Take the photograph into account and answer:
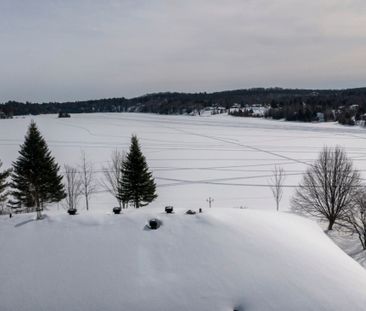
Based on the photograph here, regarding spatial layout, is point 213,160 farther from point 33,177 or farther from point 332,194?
point 33,177

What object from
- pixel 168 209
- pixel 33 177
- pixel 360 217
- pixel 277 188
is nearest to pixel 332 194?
pixel 360 217

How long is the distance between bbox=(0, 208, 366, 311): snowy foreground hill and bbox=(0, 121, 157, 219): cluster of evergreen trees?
13.9 m

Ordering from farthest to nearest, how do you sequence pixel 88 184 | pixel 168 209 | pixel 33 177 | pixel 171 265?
pixel 88 184
pixel 33 177
pixel 168 209
pixel 171 265

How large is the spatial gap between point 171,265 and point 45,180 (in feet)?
67.2

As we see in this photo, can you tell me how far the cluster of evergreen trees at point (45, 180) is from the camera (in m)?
27.0

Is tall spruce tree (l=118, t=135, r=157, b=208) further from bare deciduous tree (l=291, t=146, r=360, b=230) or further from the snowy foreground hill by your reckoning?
the snowy foreground hill

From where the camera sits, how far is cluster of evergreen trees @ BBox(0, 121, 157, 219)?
88.6 ft

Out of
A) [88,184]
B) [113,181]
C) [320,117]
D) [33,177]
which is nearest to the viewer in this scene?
[33,177]

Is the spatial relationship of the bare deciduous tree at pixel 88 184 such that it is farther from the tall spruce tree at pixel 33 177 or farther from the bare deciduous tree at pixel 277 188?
the bare deciduous tree at pixel 277 188

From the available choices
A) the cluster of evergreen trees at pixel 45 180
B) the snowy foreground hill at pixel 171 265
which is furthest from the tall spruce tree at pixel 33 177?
the snowy foreground hill at pixel 171 265

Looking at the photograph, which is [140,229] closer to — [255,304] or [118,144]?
[255,304]

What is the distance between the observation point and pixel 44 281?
9602 millimetres

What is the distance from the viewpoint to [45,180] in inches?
1094

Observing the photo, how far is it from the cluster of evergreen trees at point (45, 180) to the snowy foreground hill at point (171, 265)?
13.9m
